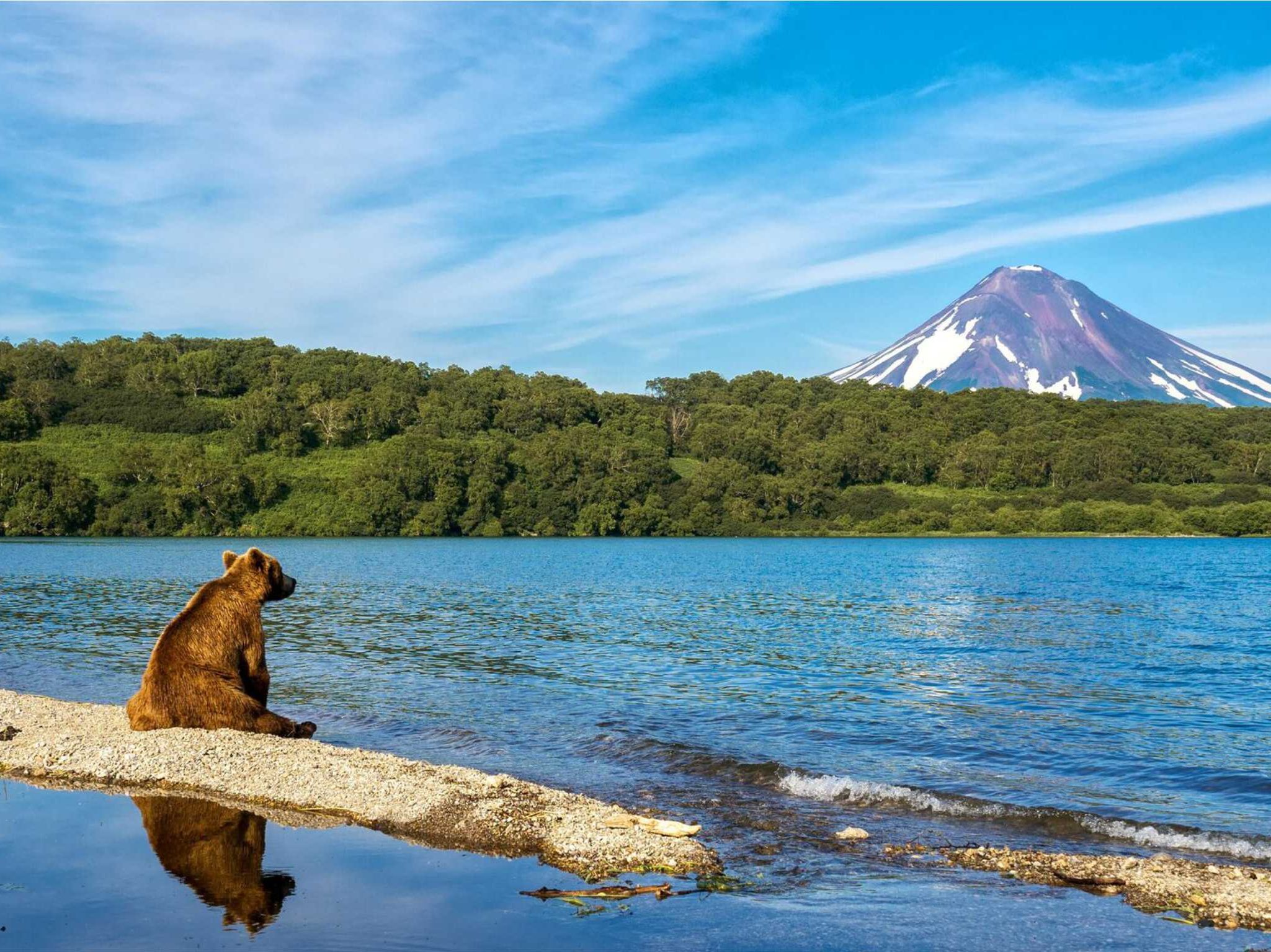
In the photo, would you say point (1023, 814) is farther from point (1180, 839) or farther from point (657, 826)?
point (657, 826)

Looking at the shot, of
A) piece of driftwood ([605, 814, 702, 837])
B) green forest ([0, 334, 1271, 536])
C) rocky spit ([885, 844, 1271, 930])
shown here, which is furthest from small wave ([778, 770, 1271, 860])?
green forest ([0, 334, 1271, 536])

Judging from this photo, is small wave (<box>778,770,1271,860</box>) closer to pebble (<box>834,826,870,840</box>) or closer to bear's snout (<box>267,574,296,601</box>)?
pebble (<box>834,826,870,840</box>)

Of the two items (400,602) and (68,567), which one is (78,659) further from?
(68,567)

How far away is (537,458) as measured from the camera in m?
151

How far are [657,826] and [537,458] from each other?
142m

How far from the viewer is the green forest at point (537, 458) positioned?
12719 cm

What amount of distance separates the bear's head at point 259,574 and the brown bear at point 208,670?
0.25 meters

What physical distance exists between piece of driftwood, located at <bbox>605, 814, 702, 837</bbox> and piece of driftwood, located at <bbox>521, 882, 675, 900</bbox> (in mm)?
1455

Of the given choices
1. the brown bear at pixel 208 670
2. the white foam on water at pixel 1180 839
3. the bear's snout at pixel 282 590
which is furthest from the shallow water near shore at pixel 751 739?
the bear's snout at pixel 282 590

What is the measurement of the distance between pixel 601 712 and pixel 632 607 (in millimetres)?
23203

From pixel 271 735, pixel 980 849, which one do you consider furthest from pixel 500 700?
pixel 980 849

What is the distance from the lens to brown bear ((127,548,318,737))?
12.7m

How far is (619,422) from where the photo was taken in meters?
172

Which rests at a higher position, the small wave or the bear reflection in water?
the bear reflection in water
